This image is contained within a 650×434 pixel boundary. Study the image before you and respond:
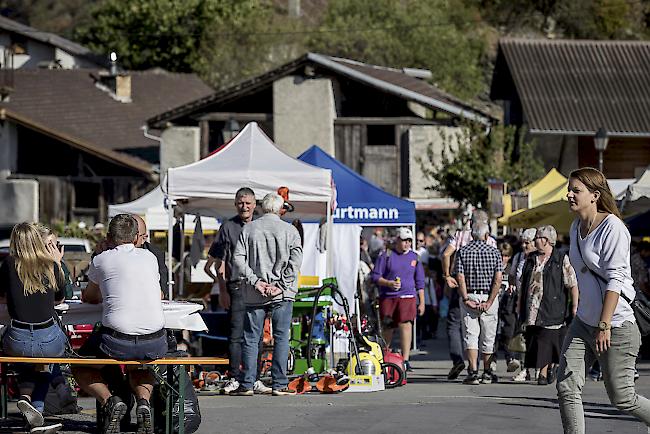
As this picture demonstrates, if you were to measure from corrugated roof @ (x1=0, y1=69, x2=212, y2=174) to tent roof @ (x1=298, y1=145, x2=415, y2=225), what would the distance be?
24.1 m

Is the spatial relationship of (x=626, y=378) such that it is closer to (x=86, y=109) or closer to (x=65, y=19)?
(x=86, y=109)

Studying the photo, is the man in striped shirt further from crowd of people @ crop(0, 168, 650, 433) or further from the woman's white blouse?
the woman's white blouse

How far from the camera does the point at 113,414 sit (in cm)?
967

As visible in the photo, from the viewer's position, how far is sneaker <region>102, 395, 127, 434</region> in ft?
31.7

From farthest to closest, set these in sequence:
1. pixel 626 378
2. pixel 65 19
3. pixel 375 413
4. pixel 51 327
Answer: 1. pixel 65 19
2. pixel 375 413
3. pixel 51 327
4. pixel 626 378

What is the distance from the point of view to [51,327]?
1033 cm

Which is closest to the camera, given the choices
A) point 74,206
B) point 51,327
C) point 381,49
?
point 51,327

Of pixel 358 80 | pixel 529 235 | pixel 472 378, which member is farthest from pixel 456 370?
pixel 358 80

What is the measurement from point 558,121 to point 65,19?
4455cm

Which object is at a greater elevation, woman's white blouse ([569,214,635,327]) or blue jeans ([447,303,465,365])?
woman's white blouse ([569,214,635,327])

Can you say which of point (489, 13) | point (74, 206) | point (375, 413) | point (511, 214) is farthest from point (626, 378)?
point (489, 13)

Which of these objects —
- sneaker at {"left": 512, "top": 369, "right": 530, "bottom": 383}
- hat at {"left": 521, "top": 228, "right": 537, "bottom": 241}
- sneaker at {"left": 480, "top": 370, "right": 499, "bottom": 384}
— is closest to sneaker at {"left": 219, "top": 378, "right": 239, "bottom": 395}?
sneaker at {"left": 480, "top": 370, "right": 499, "bottom": 384}

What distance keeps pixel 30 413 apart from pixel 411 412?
3.41m

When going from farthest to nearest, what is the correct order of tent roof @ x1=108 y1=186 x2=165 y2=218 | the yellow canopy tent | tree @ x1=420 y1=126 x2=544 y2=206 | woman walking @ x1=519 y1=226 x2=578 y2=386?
tree @ x1=420 y1=126 x2=544 y2=206 → tent roof @ x1=108 y1=186 x2=165 y2=218 → the yellow canopy tent → woman walking @ x1=519 y1=226 x2=578 y2=386
